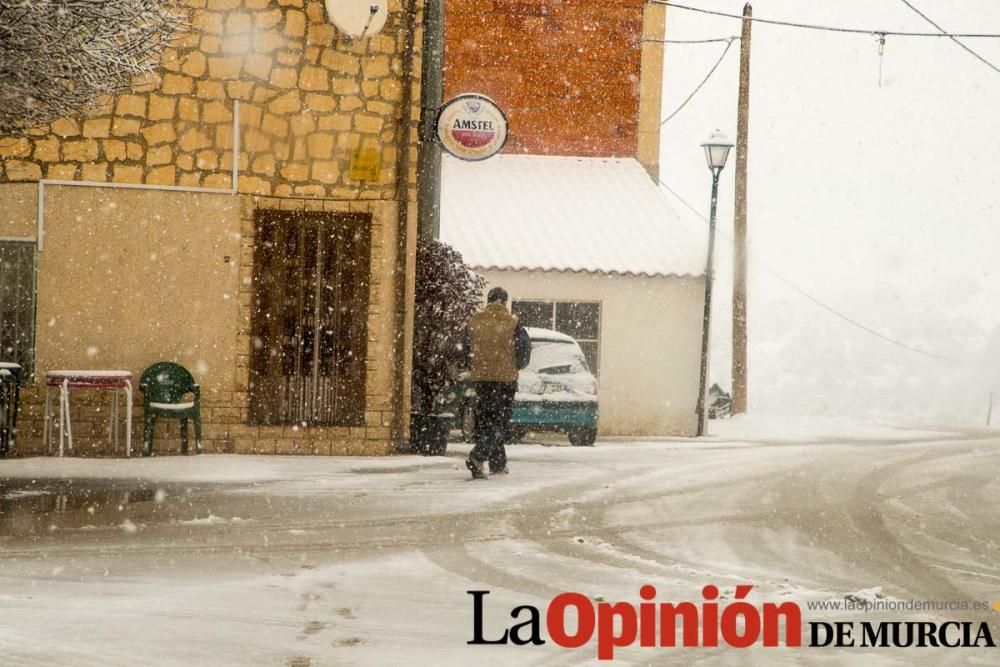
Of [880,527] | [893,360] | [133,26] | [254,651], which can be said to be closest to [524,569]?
[254,651]

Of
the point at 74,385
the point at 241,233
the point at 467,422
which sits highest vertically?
the point at 241,233

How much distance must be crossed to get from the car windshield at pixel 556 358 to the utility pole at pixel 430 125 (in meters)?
3.00

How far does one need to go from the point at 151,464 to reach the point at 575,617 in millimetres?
8073

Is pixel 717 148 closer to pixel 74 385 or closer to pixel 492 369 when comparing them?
pixel 492 369

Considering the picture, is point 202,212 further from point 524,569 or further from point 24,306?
point 524,569

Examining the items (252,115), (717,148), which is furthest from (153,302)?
(717,148)

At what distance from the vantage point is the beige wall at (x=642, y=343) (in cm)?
2184

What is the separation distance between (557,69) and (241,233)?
1064 centimetres

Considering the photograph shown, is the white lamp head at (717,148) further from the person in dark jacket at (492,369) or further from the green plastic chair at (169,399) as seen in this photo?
the green plastic chair at (169,399)

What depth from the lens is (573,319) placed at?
22094 mm

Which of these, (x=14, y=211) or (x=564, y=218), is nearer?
(x=14, y=211)

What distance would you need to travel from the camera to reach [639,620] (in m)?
6.62

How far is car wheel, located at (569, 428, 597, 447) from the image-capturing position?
18.2 metres

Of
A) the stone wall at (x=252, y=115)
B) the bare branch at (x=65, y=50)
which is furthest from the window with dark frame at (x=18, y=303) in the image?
the bare branch at (x=65, y=50)
